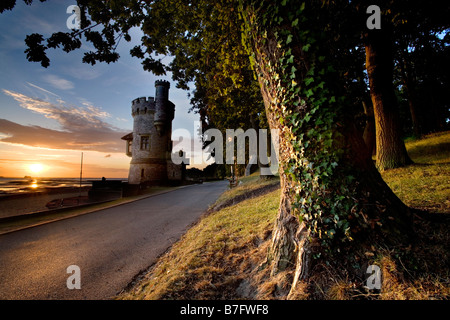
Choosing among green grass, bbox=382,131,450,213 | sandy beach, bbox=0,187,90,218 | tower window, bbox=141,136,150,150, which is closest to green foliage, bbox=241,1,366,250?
green grass, bbox=382,131,450,213

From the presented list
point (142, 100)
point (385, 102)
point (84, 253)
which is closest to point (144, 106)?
point (142, 100)

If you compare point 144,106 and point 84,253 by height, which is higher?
point 144,106

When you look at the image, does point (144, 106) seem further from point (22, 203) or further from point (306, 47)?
point (306, 47)

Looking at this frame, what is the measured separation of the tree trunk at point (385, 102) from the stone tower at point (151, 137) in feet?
83.9

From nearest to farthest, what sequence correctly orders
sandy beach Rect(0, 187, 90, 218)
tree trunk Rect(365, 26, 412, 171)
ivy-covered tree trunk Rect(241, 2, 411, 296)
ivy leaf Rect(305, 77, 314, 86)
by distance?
ivy-covered tree trunk Rect(241, 2, 411, 296), ivy leaf Rect(305, 77, 314, 86), tree trunk Rect(365, 26, 412, 171), sandy beach Rect(0, 187, 90, 218)

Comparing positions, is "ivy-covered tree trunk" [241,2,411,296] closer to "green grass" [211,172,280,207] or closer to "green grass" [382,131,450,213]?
"green grass" [382,131,450,213]

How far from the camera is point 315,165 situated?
2803mm

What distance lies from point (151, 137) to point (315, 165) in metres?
29.5

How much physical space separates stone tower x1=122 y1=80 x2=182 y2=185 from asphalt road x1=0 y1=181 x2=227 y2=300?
65.4 feet

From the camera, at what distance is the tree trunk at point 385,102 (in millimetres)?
8047

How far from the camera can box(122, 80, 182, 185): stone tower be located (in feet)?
94.4

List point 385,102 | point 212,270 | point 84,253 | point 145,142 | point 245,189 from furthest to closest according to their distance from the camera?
point 145,142 < point 245,189 < point 385,102 < point 84,253 < point 212,270

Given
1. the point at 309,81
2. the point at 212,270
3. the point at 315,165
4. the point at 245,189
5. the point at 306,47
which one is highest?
the point at 306,47

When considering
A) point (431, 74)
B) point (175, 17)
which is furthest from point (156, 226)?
point (431, 74)
